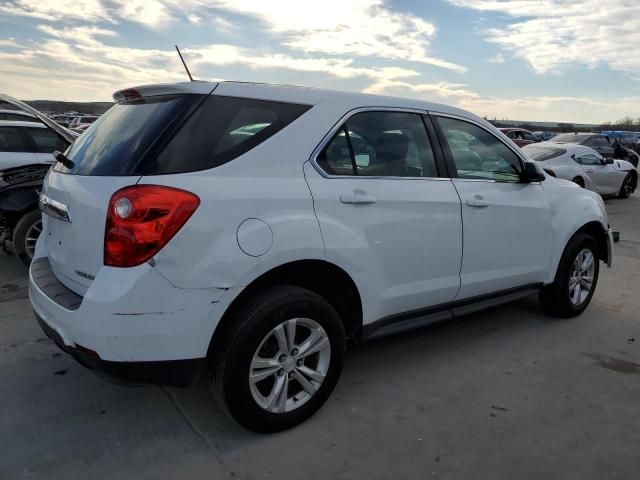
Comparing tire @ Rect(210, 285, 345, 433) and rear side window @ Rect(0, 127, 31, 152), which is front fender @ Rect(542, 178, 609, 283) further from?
rear side window @ Rect(0, 127, 31, 152)

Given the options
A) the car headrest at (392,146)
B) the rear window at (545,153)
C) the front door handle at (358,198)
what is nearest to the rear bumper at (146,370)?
the front door handle at (358,198)

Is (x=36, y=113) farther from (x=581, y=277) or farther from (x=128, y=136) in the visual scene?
(x=581, y=277)

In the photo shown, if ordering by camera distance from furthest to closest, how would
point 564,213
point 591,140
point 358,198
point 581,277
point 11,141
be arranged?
point 591,140
point 11,141
point 581,277
point 564,213
point 358,198

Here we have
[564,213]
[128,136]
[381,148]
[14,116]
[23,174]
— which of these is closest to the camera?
[128,136]

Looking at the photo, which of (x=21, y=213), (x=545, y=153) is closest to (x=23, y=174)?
(x=21, y=213)

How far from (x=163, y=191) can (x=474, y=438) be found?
2004 millimetres

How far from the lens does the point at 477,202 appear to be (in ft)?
11.7

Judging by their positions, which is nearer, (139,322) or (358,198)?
(139,322)

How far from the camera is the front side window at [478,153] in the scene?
3.62 m

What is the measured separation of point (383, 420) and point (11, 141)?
21.3 ft

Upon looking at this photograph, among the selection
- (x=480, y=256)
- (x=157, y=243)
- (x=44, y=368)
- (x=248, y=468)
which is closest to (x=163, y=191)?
(x=157, y=243)

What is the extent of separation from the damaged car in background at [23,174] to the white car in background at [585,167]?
819 centimetres

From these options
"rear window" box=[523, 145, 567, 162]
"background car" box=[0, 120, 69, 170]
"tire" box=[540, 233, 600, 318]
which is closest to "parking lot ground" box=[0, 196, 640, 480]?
"tire" box=[540, 233, 600, 318]

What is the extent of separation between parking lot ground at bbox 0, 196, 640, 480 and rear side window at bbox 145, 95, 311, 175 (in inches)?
54.4
